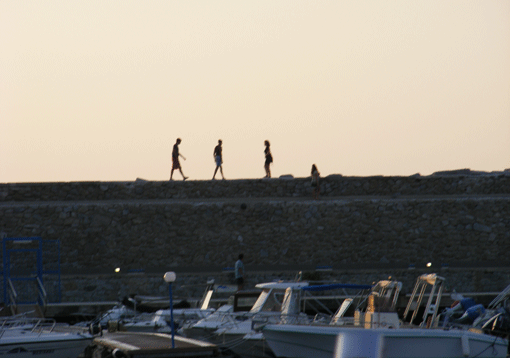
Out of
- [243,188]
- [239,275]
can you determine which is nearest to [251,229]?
[243,188]

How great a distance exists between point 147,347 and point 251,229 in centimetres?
1030

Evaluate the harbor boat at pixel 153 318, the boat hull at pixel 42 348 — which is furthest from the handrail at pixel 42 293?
the boat hull at pixel 42 348

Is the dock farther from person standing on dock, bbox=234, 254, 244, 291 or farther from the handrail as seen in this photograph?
the handrail

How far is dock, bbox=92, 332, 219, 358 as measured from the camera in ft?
35.3

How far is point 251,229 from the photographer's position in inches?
834

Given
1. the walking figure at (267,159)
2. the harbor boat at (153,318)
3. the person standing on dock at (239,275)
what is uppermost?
the walking figure at (267,159)

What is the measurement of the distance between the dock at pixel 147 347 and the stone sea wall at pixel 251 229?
7.54 m

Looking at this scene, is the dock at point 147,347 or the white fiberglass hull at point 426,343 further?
the dock at point 147,347

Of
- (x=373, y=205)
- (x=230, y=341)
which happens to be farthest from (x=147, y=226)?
(x=230, y=341)

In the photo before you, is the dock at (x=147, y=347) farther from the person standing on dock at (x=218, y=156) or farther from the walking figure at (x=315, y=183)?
the person standing on dock at (x=218, y=156)

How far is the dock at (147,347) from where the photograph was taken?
10.8m

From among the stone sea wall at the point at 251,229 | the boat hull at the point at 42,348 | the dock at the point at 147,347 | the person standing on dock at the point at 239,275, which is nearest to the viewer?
the dock at the point at 147,347

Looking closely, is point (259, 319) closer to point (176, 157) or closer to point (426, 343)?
point (426, 343)

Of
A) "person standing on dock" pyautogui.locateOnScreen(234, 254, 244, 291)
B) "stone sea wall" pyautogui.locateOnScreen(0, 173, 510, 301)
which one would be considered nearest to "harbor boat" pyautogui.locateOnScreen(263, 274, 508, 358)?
"person standing on dock" pyautogui.locateOnScreen(234, 254, 244, 291)
